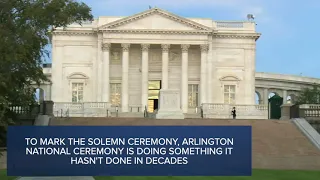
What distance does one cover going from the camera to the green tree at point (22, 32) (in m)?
22.0

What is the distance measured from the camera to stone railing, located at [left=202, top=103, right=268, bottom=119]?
209 feet

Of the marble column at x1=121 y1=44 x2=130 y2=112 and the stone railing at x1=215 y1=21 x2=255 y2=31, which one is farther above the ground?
the stone railing at x1=215 y1=21 x2=255 y2=31

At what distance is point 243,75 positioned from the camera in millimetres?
73125

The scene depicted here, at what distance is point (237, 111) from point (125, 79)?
14111 mm

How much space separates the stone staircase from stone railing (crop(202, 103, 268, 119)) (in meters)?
25.0

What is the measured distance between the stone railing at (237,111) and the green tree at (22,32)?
38.9 meters

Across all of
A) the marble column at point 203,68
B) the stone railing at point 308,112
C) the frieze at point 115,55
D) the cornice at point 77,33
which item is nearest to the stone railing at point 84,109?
the frieze at point 115,55

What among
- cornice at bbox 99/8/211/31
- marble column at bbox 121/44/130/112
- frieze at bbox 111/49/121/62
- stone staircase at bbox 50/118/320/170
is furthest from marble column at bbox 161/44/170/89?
stone staircase at bbox 50/118/320/170

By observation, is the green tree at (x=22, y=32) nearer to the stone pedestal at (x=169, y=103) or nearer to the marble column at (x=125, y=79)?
the stone pedestal at (x=169, y=103)

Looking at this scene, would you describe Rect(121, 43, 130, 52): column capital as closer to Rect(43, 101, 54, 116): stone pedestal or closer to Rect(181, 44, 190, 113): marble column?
Rect(181, 44, 190, 113): marble column

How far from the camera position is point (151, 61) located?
7312 centimetres

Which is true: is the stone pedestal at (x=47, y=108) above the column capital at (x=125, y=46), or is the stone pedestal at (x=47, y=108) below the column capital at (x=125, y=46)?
below

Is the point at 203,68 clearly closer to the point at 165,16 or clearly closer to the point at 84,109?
the point at 165,16

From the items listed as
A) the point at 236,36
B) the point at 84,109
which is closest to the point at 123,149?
the point at 84,109
